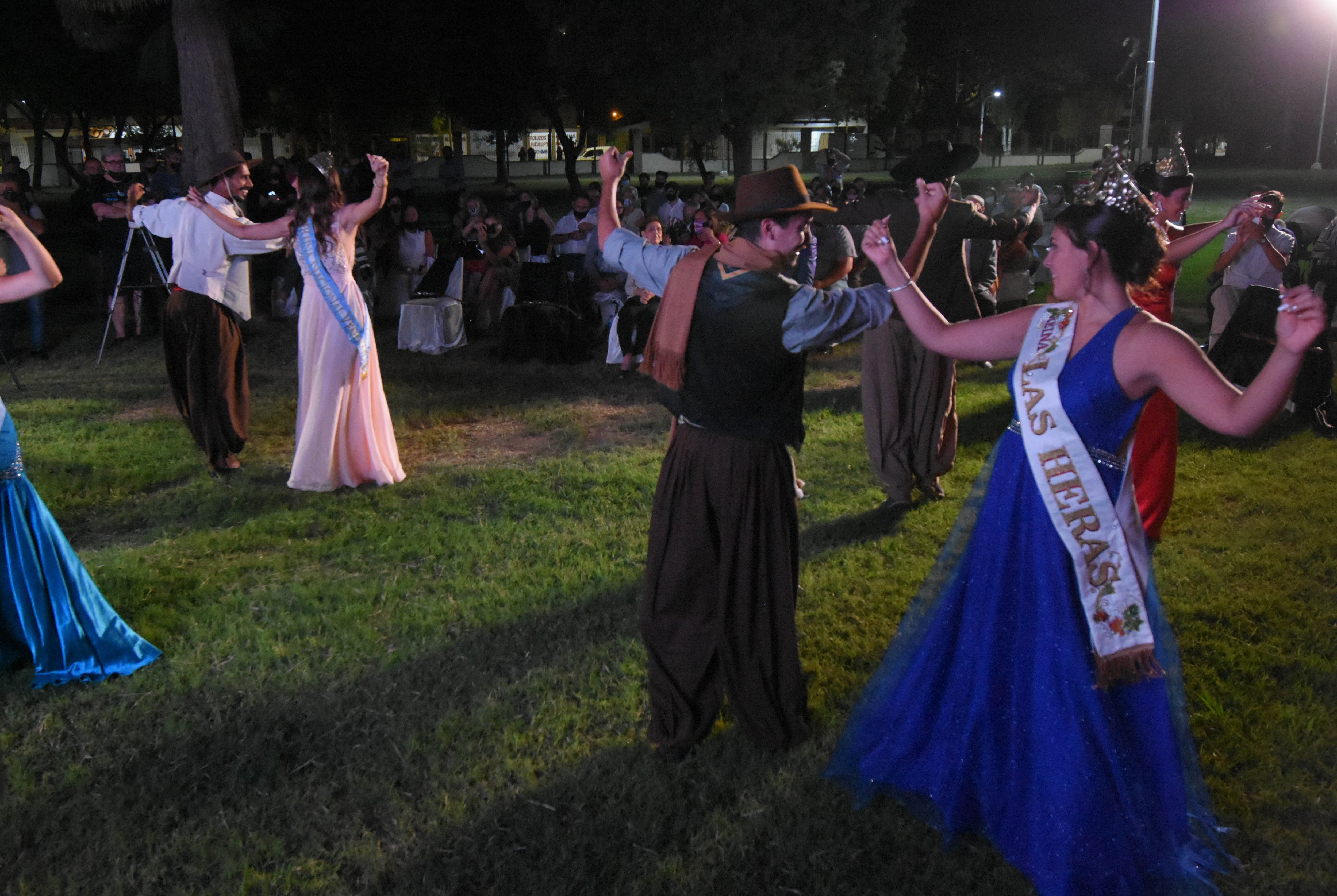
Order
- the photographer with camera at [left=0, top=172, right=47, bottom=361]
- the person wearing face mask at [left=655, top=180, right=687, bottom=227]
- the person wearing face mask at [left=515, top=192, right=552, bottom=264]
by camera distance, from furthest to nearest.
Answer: the person wearing face mask at [left=655, top=180, right=687, bottom=227] < the person wearing face mask at [left=515, top=192, right=552, bottom=264] < the photographer with camera at [left=0, top=172, right=47, bottom=361]

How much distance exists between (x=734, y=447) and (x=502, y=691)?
1574 mm

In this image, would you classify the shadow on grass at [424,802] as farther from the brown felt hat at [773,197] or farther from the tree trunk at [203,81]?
the tree trunk at [203,81]

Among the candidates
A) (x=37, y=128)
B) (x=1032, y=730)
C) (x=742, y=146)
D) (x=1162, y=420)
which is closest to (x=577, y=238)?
(x=1162, y=420)

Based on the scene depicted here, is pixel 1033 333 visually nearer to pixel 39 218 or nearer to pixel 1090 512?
pixel 1090 512

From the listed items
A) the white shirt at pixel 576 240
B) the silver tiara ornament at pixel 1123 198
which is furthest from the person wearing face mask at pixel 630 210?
the silver tiara ornament at pixel 1123 198

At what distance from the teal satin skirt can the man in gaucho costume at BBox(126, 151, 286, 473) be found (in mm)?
2763

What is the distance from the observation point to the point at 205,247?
6.62m

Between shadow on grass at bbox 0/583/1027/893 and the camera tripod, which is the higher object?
the camera tripod

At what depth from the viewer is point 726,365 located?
10.8 feet

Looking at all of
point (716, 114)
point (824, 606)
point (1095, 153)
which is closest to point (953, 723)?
point (824, 606)

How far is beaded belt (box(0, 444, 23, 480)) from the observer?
13.3ft

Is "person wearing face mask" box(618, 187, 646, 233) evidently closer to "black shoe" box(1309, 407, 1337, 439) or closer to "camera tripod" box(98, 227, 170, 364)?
"camera tripod" box(98, 227, 170, 364)

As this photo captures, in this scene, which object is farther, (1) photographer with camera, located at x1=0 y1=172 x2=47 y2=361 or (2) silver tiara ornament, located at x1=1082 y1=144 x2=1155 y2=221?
(1) photographer with camera, located at x1=0 y1=172 x2=47 y2=361

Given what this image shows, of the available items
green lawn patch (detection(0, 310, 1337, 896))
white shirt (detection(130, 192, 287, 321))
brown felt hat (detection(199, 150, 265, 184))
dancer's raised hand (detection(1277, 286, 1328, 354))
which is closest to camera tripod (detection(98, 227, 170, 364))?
green lawn patch (detection(0, 310, 1337, 896))
